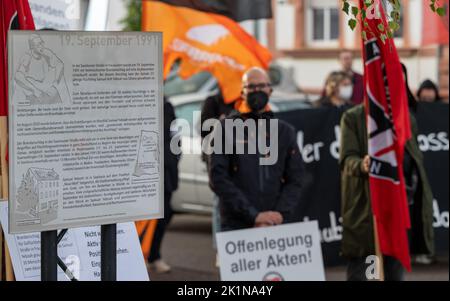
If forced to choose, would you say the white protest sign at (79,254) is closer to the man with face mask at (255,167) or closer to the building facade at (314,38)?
the man with face mask at (255,167)

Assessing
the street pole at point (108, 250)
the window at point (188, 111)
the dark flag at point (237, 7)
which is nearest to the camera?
the street pole at point (108, 250)

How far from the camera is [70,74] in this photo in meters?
4.06

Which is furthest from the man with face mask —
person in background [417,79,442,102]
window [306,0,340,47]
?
window [306,0,340,47]

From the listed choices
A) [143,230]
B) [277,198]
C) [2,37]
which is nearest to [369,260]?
[277,198]

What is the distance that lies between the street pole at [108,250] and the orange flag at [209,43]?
5.07 meters

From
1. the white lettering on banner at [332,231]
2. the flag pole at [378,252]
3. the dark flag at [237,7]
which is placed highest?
the dark flag at [237,7]

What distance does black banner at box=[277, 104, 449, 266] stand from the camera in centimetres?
984

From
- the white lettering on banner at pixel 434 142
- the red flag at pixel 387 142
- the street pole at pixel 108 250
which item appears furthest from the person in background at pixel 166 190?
the street pole at pixel 108 250

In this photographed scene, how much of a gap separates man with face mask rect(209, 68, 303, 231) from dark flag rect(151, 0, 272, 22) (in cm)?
191

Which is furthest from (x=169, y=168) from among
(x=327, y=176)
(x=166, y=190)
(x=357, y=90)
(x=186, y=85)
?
(x=186, y=85)

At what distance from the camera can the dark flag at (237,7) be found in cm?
906

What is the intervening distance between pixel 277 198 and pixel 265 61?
2701mm

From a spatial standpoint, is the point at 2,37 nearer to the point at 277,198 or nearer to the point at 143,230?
the point at 277,198

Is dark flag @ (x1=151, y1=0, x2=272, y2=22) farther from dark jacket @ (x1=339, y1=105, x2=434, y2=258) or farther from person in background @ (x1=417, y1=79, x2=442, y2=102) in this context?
person in background @ (x1=417, y1=79, x2=442, y2=102)
